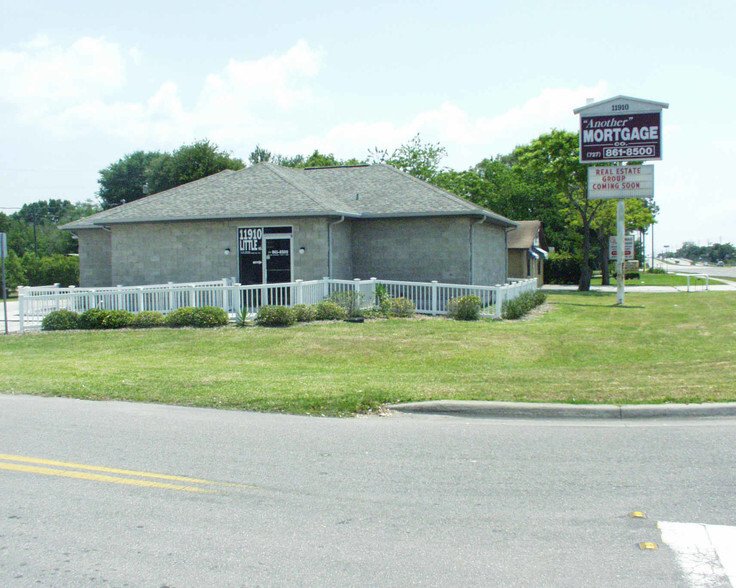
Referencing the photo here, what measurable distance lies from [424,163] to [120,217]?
136 ft

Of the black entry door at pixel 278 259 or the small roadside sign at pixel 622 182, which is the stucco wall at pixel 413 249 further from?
the small roadside sign at pixel 622 182

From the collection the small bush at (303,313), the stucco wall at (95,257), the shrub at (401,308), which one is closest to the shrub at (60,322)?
the small bush at (303,313)

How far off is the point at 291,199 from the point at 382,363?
1156 centimetres

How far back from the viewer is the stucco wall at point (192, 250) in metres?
22.5

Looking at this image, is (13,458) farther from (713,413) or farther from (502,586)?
(713,413)

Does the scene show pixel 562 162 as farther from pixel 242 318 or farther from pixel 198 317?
pixel 198 317

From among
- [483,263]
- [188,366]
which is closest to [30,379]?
[188,366]

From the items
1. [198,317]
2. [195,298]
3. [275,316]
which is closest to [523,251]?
[195,298]

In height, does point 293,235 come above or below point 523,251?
above

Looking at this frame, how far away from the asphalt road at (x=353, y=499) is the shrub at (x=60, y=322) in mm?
10986

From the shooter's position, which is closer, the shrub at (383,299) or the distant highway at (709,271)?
the shrub at (383,299)

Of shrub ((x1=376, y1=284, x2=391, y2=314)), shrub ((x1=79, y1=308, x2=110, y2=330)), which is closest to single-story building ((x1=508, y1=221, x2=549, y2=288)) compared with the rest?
shrub ((x1=376, y1=284, x2=391, y2=314))

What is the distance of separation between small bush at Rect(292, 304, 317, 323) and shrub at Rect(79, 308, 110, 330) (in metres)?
5.13

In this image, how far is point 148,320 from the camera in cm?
1825
